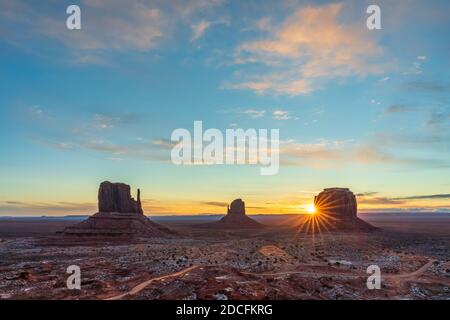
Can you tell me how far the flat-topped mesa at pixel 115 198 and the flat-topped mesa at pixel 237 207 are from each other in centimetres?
6627

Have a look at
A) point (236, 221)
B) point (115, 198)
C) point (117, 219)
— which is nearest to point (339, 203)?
point (236, 221)

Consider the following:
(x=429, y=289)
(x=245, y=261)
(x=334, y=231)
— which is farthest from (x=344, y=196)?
(x=429, y=289)

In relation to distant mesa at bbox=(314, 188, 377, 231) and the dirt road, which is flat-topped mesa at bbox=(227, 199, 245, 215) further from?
the dirt road

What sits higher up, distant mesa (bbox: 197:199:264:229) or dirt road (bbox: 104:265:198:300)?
dirt road (bbox: 104:265:198:300)

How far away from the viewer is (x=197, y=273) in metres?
35.6

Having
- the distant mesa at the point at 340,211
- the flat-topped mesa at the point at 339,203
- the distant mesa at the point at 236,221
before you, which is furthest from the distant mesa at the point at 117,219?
the flat-topped mesa at the point at 339,203

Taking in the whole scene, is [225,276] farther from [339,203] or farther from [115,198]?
[339,203]

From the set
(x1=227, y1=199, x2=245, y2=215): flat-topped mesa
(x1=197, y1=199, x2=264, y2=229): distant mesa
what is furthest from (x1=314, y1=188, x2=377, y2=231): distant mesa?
(x1=227, y1=199, x2=245, y2=215): flat-topped mesa

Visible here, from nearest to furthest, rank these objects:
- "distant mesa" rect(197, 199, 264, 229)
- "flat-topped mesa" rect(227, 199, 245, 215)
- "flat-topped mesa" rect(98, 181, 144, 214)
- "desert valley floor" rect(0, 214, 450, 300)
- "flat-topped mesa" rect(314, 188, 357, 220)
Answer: "desert valley floor" rect(0, 214, 450, 300) → "flat-topped mesa" rect(98, 181, 144, 214) → "flat-topped mesa" rect(314, 188, 357, 220) → "distant mesa" rect(197, 199, 264, 229) → "flat-topped mesa" rect(227, 199, 245, 215)

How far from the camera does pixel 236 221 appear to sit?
154 metres

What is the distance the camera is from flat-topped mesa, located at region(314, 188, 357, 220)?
112319mm

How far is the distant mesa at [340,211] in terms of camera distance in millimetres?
107625

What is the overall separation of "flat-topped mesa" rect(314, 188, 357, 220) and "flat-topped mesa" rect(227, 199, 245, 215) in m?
50.5

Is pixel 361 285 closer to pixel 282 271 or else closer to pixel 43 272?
pixel 282 271
